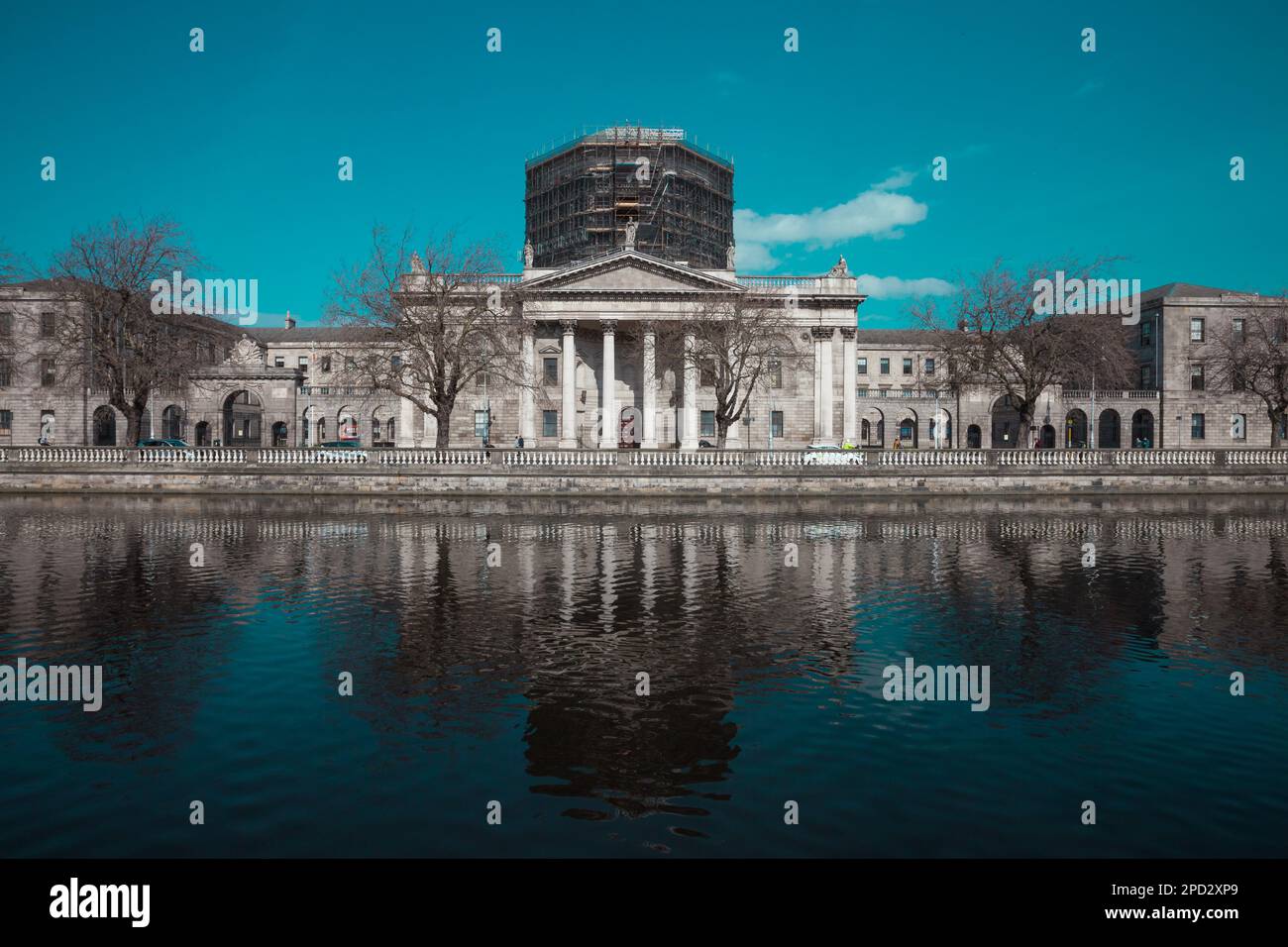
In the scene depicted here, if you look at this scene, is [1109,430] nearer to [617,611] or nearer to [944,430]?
[944,430]

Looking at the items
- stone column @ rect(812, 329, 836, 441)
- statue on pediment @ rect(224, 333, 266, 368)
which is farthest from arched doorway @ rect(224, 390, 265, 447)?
stone column @ rect(812, 329, 836, 441)

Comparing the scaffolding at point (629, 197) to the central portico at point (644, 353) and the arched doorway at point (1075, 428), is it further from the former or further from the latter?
the arched doorway at point (1075, 428)

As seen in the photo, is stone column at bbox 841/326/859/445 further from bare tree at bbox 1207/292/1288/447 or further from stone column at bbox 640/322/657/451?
bare tree at bbox 1207/292/1288/447

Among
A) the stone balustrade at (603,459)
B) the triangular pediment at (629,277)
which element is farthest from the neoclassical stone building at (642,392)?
the stone balustrade at (603,459)

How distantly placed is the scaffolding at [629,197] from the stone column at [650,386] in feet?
37.3

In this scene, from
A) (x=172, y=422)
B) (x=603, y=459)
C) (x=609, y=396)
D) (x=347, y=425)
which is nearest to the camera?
(x=603, y=459)

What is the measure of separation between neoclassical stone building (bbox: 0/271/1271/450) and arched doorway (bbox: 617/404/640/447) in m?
0.12

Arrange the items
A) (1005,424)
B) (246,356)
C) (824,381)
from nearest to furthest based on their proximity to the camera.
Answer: (824,381)
(246,356)
(1005,424)

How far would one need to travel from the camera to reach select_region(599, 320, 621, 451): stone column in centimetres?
5525

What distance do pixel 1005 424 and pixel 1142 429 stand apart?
11388 mm

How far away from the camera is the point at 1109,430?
74.6 m

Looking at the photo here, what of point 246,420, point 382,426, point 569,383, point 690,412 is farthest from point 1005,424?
point 246,420
